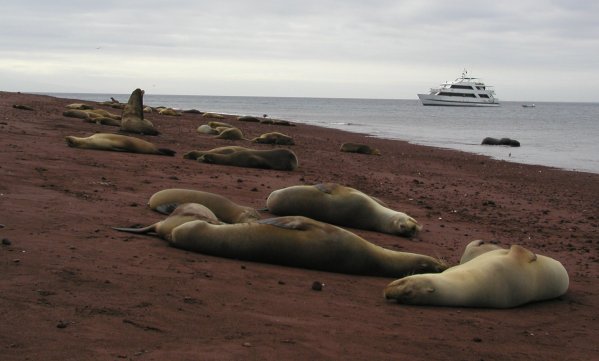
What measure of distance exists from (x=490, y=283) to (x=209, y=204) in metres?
2.76

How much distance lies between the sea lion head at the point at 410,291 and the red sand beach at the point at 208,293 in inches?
3.3

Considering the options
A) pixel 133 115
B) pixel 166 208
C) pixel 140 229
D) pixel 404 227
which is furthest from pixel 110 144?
pixel 140 229

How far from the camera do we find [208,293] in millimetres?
4957

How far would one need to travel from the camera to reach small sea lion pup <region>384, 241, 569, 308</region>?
18.0ft

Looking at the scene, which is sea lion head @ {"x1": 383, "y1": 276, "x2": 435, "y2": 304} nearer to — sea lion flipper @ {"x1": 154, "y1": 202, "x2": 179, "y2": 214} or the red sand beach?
the red sand beach

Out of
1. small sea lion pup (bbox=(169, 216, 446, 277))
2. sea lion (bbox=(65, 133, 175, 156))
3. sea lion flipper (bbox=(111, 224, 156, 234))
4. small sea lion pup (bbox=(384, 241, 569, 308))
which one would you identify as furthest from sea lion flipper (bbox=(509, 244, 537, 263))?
sea lion (bbox=(65, 133, 175, 156))

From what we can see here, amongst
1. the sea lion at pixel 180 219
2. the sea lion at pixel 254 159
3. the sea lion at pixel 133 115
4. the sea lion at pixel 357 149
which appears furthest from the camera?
the sea lion at pixel 357 149

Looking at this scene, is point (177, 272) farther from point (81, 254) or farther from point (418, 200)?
point (418, 200)

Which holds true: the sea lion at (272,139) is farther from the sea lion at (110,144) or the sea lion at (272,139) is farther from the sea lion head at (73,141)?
the sea lion head at (73,141)

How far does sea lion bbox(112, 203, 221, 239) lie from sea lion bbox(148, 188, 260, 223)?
31cm

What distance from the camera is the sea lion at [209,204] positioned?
716cm

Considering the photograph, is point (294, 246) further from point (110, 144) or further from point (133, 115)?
point (133, 115)

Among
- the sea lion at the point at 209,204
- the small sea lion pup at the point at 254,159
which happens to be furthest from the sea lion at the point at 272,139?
the sea lion at the point at 209,204

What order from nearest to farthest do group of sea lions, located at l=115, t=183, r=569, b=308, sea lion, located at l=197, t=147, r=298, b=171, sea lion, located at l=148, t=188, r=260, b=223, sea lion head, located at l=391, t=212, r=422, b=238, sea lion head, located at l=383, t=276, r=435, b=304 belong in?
sea lion head, located at l=383, t=276, r=435, b=304
group of sea lions, located at l=115, t=183, r=569, b=308
sea lion, located at l=148, t=188, r=260, b=223
sea lion head, located at l=391, t=212, r=422, b=238
sea lion, located at l=197, t=147, r=298, b=171
